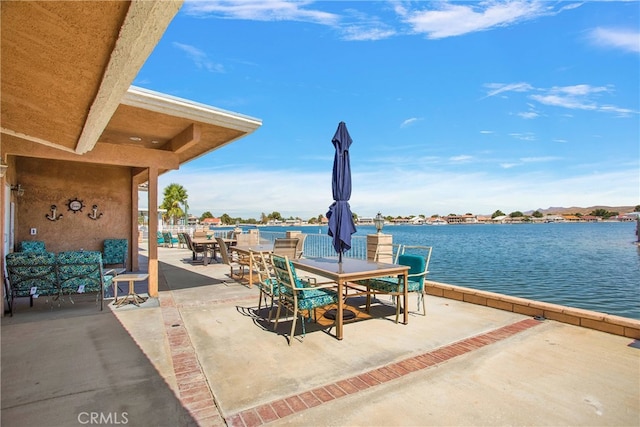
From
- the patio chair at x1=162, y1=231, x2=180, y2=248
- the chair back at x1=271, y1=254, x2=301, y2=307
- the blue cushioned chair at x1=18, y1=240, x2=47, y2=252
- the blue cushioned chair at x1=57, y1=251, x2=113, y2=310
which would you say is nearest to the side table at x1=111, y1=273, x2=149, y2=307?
the blue cushioned chair at x1=57, y1=251, x2=113, y2=310

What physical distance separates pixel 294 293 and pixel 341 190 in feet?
4.91

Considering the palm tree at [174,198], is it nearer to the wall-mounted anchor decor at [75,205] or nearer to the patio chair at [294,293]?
the wall-mounted anchor decor at [75,205]

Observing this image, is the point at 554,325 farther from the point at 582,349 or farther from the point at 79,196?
the point at 79,196

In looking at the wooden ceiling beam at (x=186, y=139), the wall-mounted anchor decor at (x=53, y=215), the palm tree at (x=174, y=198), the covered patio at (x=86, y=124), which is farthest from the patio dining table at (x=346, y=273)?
the palm tree at (x=174, y=198)

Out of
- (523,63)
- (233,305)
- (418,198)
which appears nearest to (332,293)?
(233,305)

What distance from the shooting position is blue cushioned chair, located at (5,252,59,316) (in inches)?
178

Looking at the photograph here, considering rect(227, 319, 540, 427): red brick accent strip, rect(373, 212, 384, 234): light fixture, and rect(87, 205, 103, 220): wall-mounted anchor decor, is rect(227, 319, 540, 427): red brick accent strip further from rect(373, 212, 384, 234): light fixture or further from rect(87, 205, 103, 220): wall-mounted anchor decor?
rect(87, 205, 103, 220): wall-mounted anchor decor

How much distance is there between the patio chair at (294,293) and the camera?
357cm

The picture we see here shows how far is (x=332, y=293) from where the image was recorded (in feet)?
13.1

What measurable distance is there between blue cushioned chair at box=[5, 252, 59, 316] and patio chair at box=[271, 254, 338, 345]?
3429 mm

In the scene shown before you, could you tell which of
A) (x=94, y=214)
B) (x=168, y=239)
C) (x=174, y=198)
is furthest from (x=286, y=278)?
(x=174, y=198)

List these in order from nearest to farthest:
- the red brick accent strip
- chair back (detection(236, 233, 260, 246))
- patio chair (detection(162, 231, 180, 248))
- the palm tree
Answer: the red brick accent strip
chair back (detection(236, 233, 260, 246))
patio chair (detection(162, 231, 180, 248))
the palm tree

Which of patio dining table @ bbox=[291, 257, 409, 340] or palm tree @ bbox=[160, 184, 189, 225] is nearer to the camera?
patio dining table @ bbox=[291, 257, 409, 340]

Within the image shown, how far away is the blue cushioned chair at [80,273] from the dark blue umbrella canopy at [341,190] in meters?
3.55
